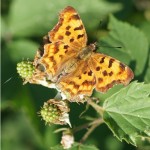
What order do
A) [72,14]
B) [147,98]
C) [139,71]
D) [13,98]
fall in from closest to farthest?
[147,98], [72,14], [139,71], [13,98]

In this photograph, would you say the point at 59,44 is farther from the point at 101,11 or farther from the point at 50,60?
the point at 101,11

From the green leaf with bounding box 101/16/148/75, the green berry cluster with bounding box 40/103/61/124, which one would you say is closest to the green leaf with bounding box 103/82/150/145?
the green berry cluster with bounding box 40/103/61/124

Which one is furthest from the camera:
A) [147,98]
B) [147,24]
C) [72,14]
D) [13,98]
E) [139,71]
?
[147,24]

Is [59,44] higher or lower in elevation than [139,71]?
higher

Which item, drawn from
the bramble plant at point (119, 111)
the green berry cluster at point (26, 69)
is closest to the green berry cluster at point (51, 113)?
the bramble plant at point (119, 111)

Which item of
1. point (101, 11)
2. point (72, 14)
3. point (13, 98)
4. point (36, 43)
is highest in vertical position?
point (72, 14)

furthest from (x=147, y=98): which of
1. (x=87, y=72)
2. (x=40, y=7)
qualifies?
(x=40, y=7)
